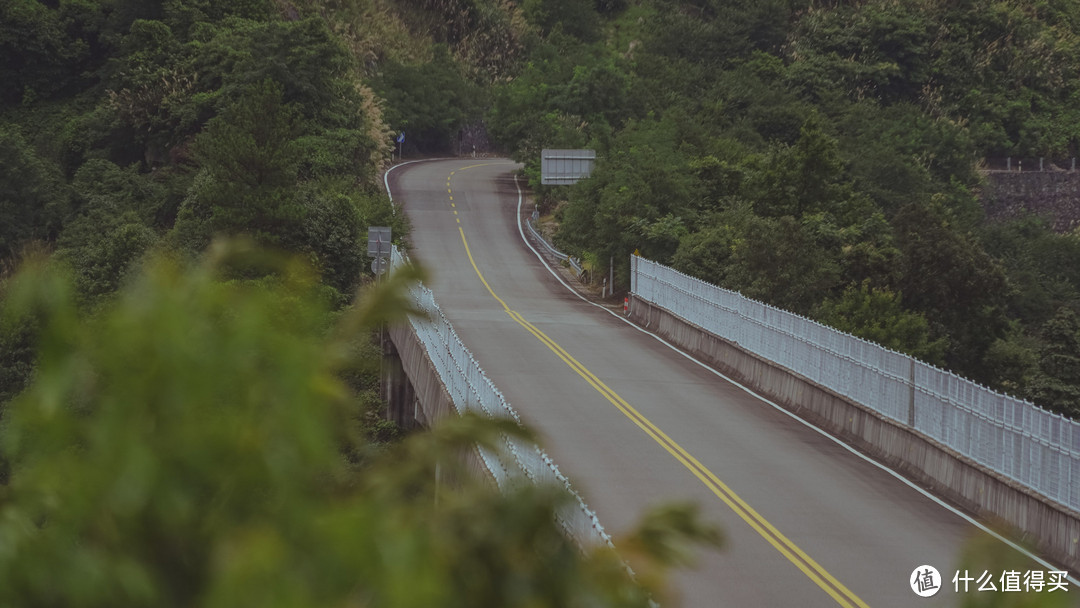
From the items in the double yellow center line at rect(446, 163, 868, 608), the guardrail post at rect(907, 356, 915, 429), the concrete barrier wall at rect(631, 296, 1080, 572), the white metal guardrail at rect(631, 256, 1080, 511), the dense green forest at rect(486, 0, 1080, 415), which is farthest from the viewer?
the dense green forest at rect(486, 0, 1080, 415)

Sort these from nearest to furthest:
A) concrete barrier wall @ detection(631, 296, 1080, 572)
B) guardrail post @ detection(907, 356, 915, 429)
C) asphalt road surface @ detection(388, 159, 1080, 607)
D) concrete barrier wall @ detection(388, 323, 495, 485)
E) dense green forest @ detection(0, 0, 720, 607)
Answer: dense green forest @ detection(0, 0, 720, 607)
asphalt road surface @ detection(388, 159, 1080, 607)
concrete barrier wall @ detection(631, 296, 1080, 572)
guardrail post @ detection(907, 356, 915, 429)
concrete barrier wall @ detection(388, 323, 495, 485)

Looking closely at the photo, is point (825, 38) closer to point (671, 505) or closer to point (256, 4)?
point (256, 4)

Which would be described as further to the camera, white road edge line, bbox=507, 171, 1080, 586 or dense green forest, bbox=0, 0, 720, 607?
white road edge line, bbox=507, 171, 1080, 586

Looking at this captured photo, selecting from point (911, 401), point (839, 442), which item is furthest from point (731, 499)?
point (839, 442)

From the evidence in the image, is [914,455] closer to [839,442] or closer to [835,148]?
[839,442]

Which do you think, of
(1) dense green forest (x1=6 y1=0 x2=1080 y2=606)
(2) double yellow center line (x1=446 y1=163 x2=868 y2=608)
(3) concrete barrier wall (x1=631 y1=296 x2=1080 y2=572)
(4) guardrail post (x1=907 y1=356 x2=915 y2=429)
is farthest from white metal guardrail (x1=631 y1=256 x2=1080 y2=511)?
(1) dense green forest (x1=6 y1=0 x2=1080 y2=606)

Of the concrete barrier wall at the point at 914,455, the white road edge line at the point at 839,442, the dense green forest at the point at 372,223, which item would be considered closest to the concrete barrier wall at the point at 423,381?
the dense green forest at the point at 372,223

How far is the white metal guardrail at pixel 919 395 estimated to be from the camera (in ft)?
59.4

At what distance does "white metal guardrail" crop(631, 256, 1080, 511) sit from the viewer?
18094 millimetres

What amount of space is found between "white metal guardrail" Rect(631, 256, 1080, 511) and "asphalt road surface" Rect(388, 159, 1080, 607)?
1.23 meters

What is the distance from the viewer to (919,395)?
22.9 metres

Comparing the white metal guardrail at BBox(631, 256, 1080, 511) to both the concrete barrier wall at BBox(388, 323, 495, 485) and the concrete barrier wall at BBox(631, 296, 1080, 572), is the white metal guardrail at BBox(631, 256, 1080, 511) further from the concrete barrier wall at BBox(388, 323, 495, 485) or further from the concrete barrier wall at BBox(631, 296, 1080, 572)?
the concrete barrier wall at BBox(388, 323, 495, 485)

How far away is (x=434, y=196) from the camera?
79.4 metres

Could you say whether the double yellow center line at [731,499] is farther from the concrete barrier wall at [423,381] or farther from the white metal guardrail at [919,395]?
the concrete barrier wall at [423,381]
